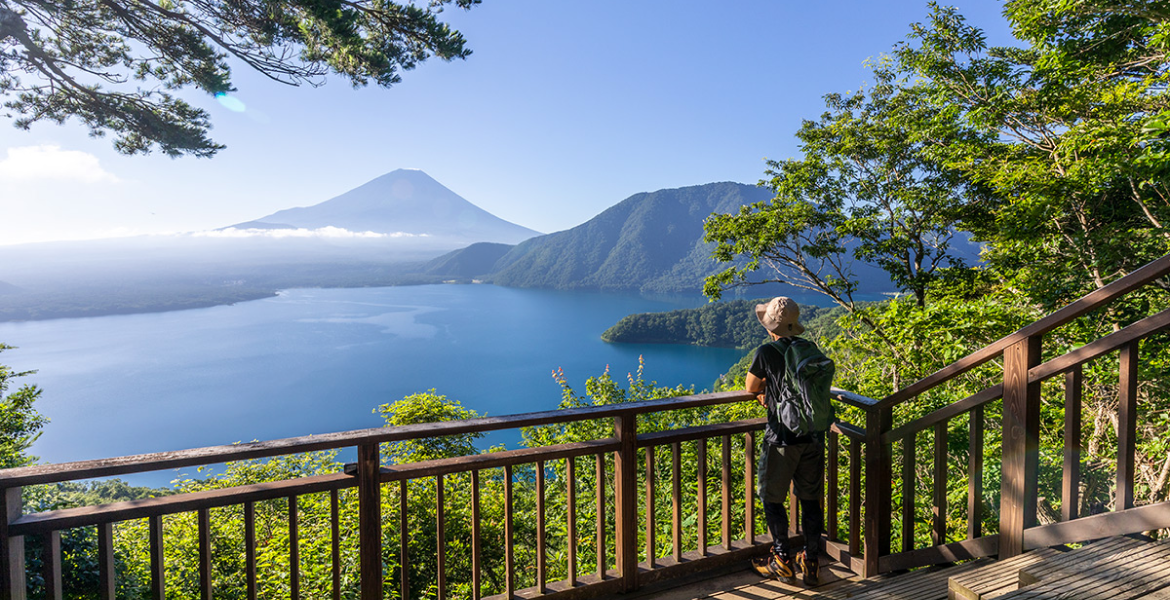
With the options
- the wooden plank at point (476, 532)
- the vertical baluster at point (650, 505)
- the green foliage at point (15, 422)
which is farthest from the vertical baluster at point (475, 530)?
the green foliage at point (15, 422)

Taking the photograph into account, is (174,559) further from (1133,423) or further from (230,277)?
(230,277)

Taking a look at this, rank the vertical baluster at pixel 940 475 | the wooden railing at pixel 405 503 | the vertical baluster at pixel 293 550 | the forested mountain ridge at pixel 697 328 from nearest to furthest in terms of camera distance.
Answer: the wooden railing at pixel 405 503 < the vertical baluster at pixel 293 550 < the vertical baluster at pixel 940 475 < the forested mountain ridge at pixel 697 328

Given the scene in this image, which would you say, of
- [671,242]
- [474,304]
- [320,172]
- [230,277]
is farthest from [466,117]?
[320,172]

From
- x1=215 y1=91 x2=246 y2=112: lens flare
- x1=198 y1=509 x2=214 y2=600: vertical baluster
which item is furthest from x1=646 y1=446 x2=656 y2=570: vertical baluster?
x1=215 y1=91 x2=246 y2=112: lens flare

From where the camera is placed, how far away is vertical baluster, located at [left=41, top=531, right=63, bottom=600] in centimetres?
140

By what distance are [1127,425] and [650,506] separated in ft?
4.32

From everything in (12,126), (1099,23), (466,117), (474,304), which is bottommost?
(474,304)

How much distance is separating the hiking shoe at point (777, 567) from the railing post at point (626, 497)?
1.55 feet

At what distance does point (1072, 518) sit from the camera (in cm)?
157

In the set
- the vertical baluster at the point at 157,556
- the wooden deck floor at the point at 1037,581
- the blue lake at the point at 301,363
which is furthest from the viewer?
the blue lake at the point at 301,363

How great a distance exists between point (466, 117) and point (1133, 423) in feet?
389

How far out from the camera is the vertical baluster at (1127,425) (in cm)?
142

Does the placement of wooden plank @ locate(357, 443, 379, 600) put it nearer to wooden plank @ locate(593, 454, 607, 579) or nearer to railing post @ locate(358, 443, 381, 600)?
railing post @ locate(358, 443, 381, 600)

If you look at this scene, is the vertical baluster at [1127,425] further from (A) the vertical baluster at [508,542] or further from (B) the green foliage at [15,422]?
(B) the green foliage at [15,422]
